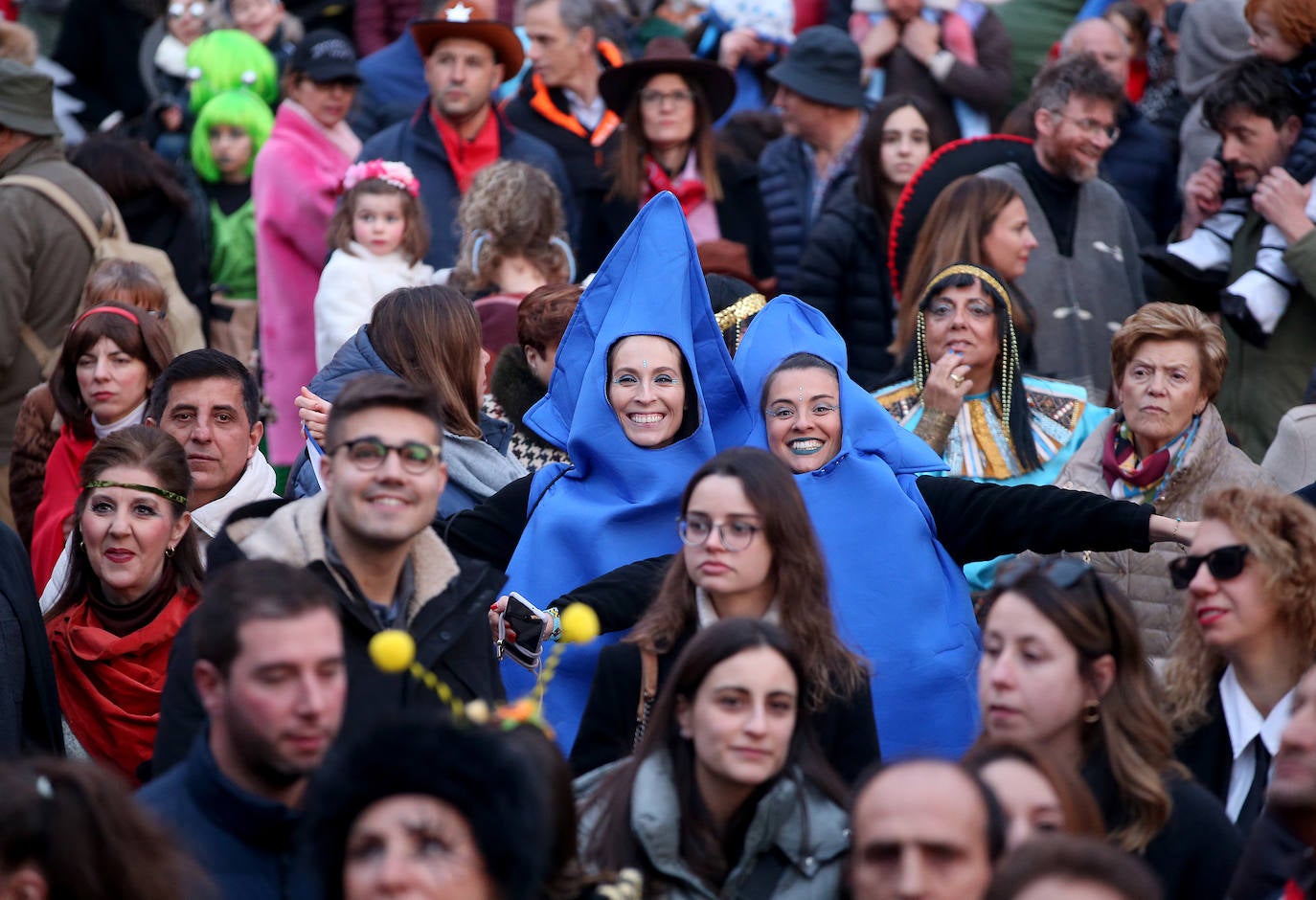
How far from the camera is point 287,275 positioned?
28.1 feet

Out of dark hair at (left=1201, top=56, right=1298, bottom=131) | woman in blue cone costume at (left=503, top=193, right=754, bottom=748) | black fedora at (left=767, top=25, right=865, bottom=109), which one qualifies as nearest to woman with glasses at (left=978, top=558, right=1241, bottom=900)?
woman in blue cone costume at (left=503, top=193, right=754, bottom=748)

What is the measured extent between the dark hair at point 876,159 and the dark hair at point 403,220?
200cm

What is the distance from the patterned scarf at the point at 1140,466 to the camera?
6.18 m

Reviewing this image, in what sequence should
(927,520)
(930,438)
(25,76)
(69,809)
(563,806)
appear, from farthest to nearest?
(25,76), (930,438), (927,520), (563,806), (69,809)

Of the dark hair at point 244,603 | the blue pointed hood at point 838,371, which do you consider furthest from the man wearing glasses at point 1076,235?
the dark hair at point 244,603

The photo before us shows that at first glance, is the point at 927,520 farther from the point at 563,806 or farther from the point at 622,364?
the point at 563,806

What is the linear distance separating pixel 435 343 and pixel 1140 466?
7.57 feet

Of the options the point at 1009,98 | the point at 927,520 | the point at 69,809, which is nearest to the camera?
the point at 69,809

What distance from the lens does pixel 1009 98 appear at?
1024 centimetres

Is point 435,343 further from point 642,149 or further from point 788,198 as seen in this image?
point 788,198

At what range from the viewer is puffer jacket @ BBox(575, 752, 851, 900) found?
13.5 ft

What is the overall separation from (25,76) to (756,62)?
429 cm

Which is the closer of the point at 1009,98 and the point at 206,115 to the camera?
the point at 206,115

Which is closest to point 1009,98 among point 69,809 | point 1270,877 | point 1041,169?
point 1041,169
